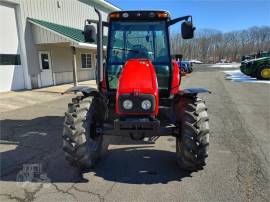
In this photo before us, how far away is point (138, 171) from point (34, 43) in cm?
1208

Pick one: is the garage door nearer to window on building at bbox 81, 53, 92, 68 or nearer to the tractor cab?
window on building at bbox 81, 53, 92, 68

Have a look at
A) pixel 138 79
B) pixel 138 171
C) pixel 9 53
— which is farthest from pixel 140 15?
pixel 9 53

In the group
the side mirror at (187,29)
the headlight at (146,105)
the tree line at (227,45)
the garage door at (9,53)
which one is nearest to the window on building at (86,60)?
the garage door at (9,53)

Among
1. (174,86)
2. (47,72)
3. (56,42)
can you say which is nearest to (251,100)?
(174,86)

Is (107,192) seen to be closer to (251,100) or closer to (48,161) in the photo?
(48,161)

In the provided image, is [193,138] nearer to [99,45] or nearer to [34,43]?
[99,45]

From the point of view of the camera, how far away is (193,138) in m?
3.74

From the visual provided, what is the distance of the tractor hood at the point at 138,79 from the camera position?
3828mm

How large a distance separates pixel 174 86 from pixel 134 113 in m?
1.57

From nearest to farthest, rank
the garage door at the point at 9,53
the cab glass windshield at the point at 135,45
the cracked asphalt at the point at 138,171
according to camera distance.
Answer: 1. the cracked asphalt at the point at 138,171
2. the cab glass windshield at the point at 135,45
3. the garage door at the point at 9,53

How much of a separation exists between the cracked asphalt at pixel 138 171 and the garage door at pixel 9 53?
6.77 meters

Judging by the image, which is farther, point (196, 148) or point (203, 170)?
point (203, 170)

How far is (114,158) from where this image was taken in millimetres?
4633

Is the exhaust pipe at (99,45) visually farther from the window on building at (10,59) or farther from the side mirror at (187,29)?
the window on building at (10,59)
